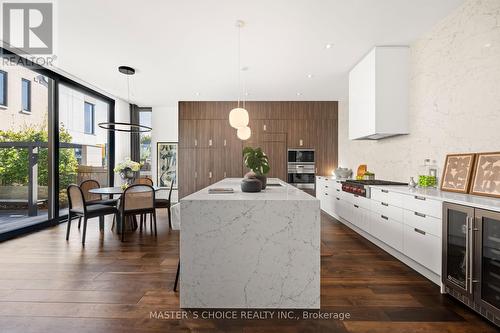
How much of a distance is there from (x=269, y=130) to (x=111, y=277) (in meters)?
5.10

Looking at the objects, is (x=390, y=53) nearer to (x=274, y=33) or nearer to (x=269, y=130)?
(x=274, y=33)

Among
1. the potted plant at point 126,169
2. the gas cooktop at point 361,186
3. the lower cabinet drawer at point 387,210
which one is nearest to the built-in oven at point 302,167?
the gas cooktop at point 361,186

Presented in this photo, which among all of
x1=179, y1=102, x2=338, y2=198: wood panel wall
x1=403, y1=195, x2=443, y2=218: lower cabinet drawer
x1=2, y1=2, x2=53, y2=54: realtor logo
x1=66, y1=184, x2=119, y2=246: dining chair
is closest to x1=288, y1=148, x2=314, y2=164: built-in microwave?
x1=179, y1=102, x2=338, y2=198: wood panel wall

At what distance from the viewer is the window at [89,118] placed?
5720 millimetres

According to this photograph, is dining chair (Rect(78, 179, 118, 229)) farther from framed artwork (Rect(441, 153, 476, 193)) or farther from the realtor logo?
framed artwork (Rect(441, 153, 476, 193))

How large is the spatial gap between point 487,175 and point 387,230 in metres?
1.15

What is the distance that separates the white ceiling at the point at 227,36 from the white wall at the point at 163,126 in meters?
2.01

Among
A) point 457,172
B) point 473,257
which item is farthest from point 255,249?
point 457,172

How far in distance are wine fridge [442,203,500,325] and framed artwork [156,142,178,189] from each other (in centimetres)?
641

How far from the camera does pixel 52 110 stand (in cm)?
466

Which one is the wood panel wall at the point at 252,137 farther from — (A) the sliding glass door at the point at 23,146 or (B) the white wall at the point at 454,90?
(A) the sliding glass door at the point at 23,146

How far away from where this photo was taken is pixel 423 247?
96.5 inches

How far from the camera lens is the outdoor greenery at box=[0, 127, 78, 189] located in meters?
3.92

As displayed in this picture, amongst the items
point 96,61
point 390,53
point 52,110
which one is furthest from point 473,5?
point 52,110
